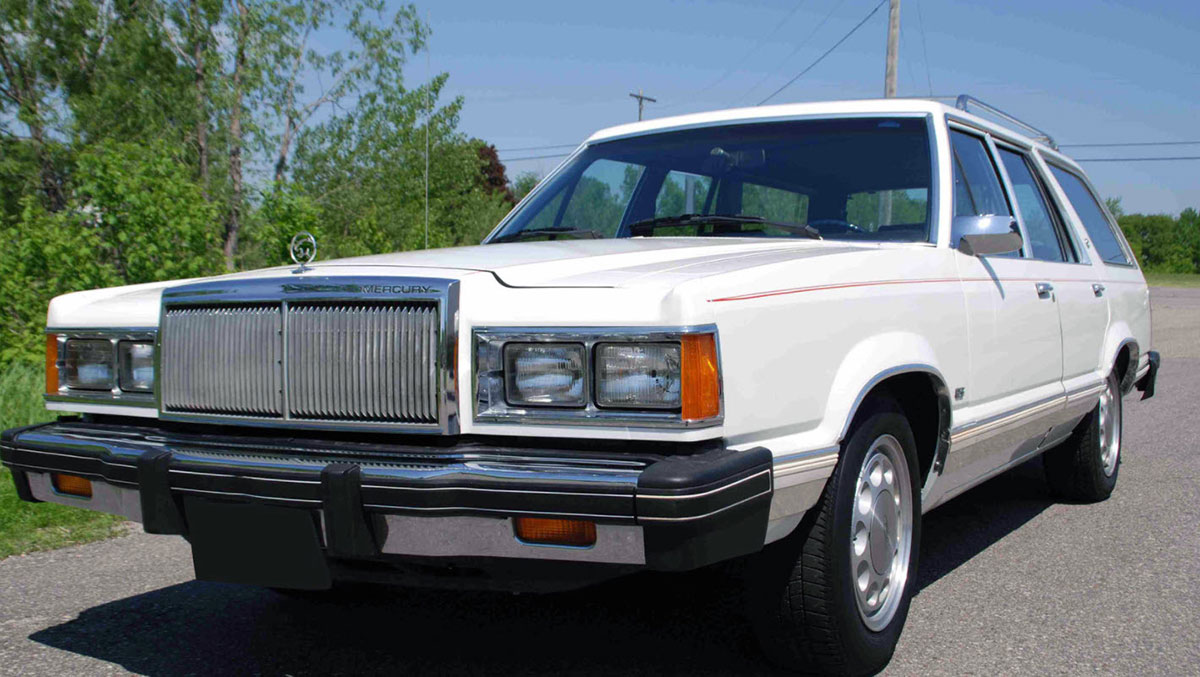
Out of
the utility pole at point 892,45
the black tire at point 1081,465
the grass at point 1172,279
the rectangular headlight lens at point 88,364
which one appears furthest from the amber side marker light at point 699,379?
the grass at point 1172,279

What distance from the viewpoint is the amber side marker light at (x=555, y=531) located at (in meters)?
2.35

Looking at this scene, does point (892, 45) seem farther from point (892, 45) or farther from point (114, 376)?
point (114, 376)

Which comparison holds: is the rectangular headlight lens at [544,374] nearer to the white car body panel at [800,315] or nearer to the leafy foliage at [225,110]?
the white car body panel at [800,315]

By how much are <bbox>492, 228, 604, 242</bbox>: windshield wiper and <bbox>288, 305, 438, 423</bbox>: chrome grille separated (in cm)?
152

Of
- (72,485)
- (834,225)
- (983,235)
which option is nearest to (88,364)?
(72,485)

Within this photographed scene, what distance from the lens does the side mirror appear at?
369 centimetres

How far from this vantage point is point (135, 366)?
315cm

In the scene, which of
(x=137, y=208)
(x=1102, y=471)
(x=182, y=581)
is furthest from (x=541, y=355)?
(x=137, y=208)

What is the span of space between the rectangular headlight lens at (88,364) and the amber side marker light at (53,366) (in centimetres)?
3

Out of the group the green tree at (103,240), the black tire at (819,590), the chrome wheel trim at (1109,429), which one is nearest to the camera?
the black tire at (819,590)

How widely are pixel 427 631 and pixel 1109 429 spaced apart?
3.94 metres

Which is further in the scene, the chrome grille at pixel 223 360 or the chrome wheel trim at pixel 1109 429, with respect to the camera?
the chrome wheel trim at pixel 1109 429

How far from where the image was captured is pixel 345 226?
18.8m

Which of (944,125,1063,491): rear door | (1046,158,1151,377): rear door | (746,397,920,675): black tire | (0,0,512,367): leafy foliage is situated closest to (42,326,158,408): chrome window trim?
(746,397,920,675): black tire
